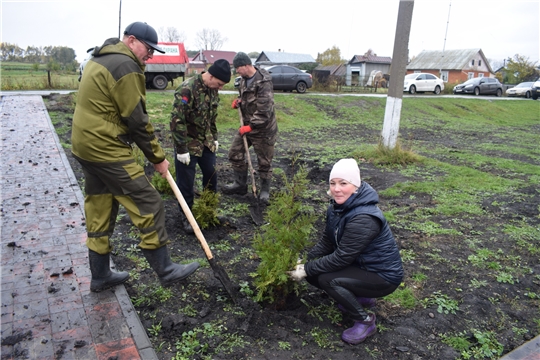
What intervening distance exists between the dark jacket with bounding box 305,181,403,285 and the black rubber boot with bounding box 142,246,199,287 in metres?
1.06

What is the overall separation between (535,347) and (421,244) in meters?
1.79

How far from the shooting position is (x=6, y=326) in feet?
9.70

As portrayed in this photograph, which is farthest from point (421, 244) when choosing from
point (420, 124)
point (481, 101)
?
point (481, 101)

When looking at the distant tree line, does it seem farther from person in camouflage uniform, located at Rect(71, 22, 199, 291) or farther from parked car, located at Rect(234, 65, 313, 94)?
person in camouflage uniform, located at Rect(71, 22, 199, 291)

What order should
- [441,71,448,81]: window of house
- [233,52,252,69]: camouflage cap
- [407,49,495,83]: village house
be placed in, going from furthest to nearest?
[441,71,448,81]: window of house, [407,49,495,83]: village house, [233,52,252,69]: camouflage cap

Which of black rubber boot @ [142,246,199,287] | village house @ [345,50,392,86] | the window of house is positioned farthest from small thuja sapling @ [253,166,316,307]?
the window of house

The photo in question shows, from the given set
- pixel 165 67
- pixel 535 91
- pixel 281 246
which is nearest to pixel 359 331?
pixel 281 246

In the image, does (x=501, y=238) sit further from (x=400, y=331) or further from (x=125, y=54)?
(x=125, y=54)

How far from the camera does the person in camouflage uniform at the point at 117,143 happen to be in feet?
9.48

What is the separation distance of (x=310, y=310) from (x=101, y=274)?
5.78 ft

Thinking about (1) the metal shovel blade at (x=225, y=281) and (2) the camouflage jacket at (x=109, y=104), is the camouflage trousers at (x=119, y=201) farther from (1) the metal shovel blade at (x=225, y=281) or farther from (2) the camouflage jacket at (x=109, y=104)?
(1) the metal shovel blade at (x=225, y=281)

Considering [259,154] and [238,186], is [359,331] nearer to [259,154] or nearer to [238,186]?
[259,154]

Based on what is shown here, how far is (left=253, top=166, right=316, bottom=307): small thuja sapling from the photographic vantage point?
3.12 meters

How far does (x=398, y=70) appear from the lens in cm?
856
